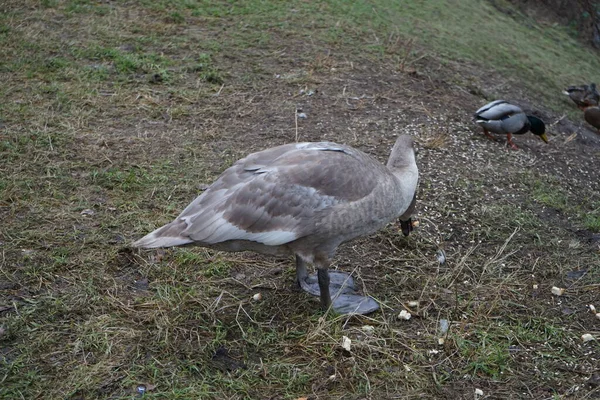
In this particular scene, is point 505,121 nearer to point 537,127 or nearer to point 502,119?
point 502,119

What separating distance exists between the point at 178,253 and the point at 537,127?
4.00 m

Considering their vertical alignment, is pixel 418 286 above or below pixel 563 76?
above

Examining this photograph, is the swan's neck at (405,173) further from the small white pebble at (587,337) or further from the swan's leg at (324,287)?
the small white pebble at (587,337)

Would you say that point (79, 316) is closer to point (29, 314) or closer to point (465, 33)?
point (29, 314)

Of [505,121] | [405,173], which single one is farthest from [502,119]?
[405,173]

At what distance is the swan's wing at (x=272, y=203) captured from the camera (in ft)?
12.6

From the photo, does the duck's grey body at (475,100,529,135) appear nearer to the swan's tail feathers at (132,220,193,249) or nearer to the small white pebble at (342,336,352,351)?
the small white pebble at (342,336,352,351)

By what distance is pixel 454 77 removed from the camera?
8031 millimetres

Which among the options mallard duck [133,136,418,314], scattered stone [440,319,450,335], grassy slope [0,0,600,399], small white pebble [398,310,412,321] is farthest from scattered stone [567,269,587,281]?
mallard duck [133,136,418,314]

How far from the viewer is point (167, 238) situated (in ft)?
12.6

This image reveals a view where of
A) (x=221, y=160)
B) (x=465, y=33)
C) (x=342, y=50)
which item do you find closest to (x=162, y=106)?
(x=221, y=160)

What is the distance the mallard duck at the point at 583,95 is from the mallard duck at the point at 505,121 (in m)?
2.41

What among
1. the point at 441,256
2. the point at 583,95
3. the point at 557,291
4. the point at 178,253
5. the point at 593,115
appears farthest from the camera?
the point at 583,95

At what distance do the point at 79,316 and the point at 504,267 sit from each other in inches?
108
